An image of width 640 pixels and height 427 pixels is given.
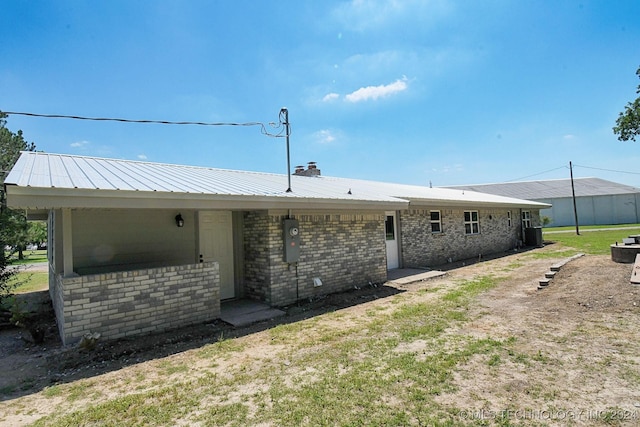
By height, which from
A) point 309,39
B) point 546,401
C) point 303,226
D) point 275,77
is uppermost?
point 309,39

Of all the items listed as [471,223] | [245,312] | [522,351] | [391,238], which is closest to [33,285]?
[245,312]

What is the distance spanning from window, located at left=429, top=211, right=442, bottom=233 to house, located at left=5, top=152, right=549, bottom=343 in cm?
460

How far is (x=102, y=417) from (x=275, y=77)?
9280mm

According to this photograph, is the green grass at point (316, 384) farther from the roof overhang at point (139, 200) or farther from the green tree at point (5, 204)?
the green tree at point (5, 204)

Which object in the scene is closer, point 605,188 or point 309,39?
point 309,39

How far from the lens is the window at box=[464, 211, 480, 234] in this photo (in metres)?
14.6

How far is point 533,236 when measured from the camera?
58.4ft

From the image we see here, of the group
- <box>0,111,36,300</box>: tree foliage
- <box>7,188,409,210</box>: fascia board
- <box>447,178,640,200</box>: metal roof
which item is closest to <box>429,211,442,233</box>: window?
<box>7,188,409,210</box>: fascia board

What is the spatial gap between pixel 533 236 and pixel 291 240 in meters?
16.1

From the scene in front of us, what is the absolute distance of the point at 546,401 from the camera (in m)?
3.05

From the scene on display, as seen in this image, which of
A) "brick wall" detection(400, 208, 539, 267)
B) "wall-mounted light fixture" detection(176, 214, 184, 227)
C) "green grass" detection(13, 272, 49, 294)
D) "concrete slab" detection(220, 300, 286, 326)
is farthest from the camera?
"brick wall" detection(400, 208, 539, 267)

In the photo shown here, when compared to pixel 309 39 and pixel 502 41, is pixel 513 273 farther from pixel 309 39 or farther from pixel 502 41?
pixel 309 39

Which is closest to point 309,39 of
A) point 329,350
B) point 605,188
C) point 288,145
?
point 288,145

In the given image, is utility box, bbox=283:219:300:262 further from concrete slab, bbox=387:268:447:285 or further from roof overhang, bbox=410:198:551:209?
roof overhang, bbox=410:198:551:209
